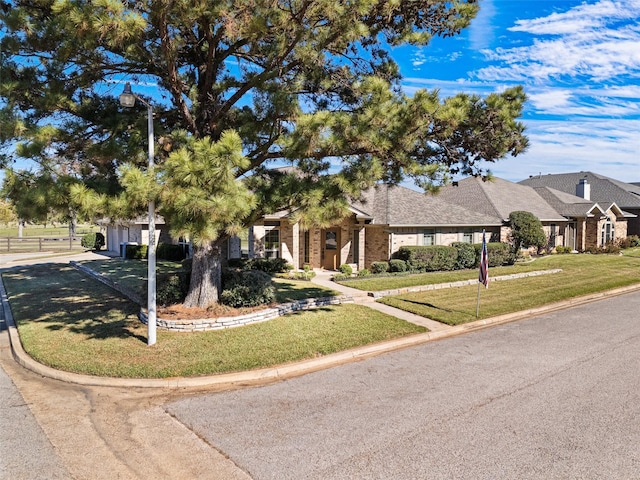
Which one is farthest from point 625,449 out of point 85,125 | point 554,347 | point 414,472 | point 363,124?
point 85,125

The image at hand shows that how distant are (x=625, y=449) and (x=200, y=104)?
1084cm

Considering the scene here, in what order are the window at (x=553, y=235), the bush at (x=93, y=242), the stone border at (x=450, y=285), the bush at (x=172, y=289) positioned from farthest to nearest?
the bush at (x=93, y=242) → the window at (x=553, y=235) → the stone border at (x=450, y=285) → the bush at (x=172, y=289)

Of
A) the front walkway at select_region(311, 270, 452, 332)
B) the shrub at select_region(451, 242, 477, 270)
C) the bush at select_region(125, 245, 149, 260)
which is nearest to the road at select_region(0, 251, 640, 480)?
the front walkway at select_region(311, 270, 452, 332)

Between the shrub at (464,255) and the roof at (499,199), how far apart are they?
4834mm

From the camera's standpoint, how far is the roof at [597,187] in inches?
1566

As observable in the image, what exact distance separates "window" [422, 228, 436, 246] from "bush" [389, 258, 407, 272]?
2.81 m

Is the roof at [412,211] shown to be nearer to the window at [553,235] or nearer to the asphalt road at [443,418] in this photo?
the window at [553,235]

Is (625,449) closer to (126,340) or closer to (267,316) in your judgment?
(267,316)

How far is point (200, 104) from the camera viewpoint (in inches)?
438

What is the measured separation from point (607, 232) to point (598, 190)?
9.29 m

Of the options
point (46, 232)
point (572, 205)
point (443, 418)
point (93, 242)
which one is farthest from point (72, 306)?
point (46, 232)

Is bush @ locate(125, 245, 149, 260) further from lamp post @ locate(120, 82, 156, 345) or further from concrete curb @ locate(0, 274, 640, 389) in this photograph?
lamp post @ locate(120, 82, 156, 345)

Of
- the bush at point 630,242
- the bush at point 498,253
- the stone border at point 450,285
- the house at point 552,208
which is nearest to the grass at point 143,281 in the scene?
the stone border at point 450,285

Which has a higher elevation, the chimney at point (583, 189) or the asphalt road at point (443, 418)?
the chimney at point (583, 189)
